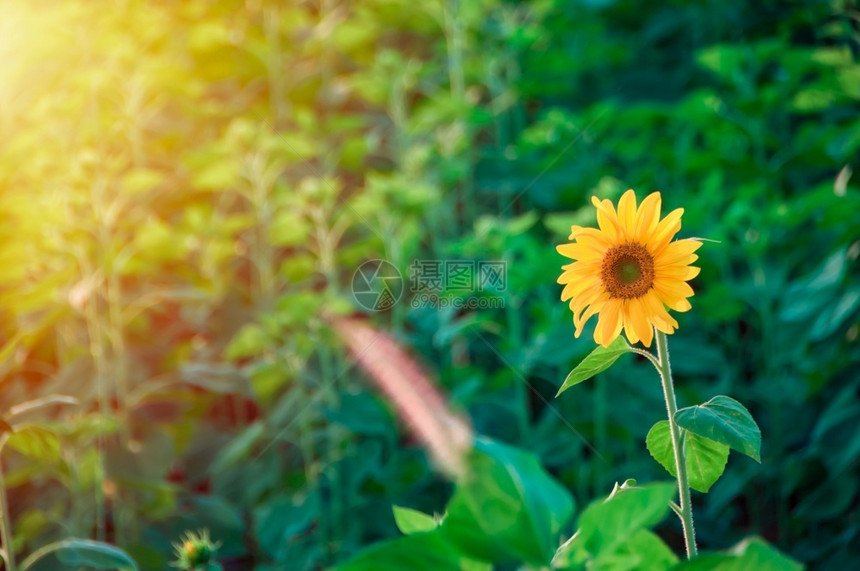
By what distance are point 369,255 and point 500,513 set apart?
1281 millimetres

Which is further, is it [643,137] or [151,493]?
[643,137]

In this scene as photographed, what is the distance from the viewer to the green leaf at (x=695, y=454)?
0.51 metres

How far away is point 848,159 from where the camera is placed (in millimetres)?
1449

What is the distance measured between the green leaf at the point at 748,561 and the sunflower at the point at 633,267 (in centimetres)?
20

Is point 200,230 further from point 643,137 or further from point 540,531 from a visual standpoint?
point 540,531

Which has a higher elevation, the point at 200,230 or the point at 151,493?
the point at 200,230

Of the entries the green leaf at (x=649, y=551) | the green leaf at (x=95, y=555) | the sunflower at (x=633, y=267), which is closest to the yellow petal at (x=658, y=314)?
the sunflower at (x=633, y=267)

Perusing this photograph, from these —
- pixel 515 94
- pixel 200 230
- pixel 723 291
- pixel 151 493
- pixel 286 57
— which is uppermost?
pixel 286 57

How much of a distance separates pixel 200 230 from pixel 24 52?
60cm

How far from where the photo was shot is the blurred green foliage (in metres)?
1.29

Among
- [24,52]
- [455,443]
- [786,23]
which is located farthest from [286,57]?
[455,443]

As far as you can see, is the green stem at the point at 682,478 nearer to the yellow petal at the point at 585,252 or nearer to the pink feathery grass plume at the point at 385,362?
the yellow petal at the point at 585,252

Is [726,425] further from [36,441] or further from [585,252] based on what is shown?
[36,441]

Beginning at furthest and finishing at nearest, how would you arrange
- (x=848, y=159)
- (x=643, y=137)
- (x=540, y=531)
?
(x=643, y=137), (x=848, y=159), (x=540, y=531)
